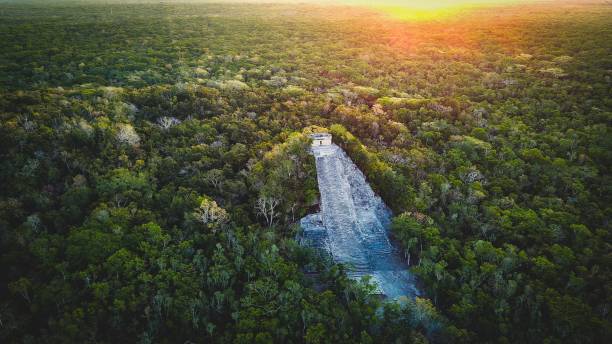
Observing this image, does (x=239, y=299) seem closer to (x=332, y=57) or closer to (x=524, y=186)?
(x=524, y=186)

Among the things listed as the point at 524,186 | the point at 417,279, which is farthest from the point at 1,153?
the point at 524,186

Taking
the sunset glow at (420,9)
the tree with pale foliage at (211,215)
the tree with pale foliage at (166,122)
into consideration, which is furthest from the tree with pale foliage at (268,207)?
the sunset glow at (420,9)

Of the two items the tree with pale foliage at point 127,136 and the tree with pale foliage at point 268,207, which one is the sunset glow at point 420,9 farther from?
the tree with pale foliage at point 268,207

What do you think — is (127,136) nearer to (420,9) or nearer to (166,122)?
(166,122)

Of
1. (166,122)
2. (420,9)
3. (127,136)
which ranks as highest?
(420,9)

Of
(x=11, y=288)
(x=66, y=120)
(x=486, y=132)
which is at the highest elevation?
(x=66, y=120)

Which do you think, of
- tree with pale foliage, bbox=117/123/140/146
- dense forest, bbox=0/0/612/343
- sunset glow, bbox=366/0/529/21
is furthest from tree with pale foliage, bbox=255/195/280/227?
sunset glow, bbox=366/0/529/21

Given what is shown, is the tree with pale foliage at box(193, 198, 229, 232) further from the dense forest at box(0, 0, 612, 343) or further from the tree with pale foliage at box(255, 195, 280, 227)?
the tree with pale foliage at box(255, 195, 280, 227)

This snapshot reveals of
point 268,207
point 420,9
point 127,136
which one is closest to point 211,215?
point 268,207
